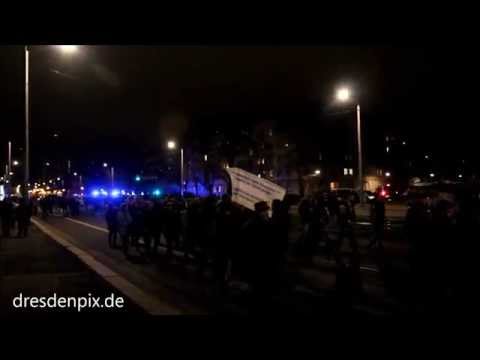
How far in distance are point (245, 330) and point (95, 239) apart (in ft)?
51.5

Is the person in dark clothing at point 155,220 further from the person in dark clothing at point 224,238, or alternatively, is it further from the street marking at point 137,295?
the person in dark clothing at point 224,238

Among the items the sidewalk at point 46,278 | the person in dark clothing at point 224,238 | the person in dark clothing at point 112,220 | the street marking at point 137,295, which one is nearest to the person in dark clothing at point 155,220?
the person in dark clothing at point 112,220

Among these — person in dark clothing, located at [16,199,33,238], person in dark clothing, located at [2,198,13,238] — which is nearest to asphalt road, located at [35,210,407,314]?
person in dark clothing, located at [16,199,33,238]

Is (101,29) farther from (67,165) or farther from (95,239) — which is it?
(67,165)

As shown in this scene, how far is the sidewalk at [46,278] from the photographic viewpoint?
8008mm

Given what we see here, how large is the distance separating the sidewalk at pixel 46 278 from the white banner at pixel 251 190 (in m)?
2.49

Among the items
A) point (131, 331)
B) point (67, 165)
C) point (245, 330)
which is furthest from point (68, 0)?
point (67, 165)

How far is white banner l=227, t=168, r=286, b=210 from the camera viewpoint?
884 cm

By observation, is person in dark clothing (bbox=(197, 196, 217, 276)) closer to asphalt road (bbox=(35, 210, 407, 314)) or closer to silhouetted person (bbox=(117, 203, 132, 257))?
asphalt road (bbox=(35, 210, 407, 314))

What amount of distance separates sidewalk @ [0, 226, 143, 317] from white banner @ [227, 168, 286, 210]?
249cm

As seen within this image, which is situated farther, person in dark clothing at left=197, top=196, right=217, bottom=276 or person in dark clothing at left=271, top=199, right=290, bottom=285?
person in dark clothing at left=197, top=196, right=217, bottom=276

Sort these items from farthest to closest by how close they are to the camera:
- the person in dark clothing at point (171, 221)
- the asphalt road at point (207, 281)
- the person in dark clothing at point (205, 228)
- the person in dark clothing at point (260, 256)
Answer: the person in dark clothing at point (171, 221) < the person in dark clothing at point (205, 228) < the asphalt road at point (207, 281) < the person in dark clothing at point (260, 256)

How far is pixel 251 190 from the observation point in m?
8.99

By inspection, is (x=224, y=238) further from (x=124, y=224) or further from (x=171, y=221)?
(x=124, y=224)
